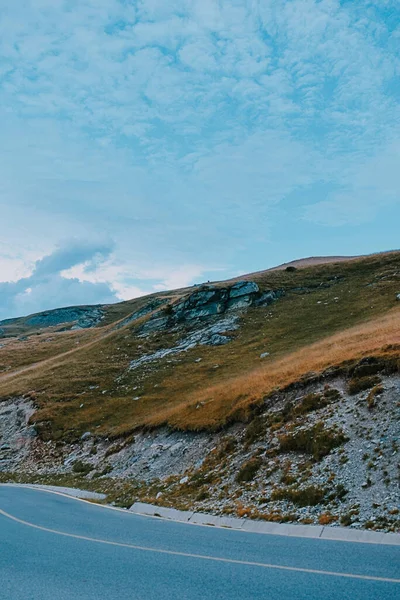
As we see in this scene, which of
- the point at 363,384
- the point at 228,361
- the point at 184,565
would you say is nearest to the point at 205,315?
the point at 228,361

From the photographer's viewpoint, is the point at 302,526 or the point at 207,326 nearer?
the point at 302,526

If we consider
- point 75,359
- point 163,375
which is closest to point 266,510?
point 163,375

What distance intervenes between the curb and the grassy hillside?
9.85 m

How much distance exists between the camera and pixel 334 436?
21.5 m

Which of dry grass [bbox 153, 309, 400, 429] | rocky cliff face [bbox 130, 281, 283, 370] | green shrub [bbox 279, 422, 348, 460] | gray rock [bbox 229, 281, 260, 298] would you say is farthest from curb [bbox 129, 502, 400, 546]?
gray rock [bbox 229, 281, 260, 298]

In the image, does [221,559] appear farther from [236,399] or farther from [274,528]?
[236,399]

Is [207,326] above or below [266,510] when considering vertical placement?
above

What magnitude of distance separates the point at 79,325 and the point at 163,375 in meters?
140

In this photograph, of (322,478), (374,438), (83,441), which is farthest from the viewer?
(83,441)

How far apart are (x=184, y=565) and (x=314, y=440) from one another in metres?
12.0

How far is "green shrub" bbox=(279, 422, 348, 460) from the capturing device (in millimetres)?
20981

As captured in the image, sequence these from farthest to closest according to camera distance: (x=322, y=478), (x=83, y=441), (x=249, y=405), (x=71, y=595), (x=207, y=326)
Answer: (x=207, y=326)
(x=83, y=441)
(x=249, y=405)
(x=322, y=478)
(x=71, y=595)

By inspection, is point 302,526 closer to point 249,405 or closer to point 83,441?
point 249,405

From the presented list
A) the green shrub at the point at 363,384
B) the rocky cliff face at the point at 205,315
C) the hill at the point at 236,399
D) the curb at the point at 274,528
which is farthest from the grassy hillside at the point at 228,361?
the curb at the point at 274,528
